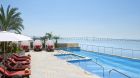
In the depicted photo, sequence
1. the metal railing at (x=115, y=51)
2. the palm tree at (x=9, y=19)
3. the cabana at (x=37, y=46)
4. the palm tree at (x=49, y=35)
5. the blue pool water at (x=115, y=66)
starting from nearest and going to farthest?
the blue pool water at (x=115, y=66), the metal railing at (x=115, y=51), the palm tree at (x=9, y=19), the cabana at (x=37, y=46), the palm tree at (x=49, y=35)

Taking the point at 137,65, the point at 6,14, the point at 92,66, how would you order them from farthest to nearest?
the point at 6,14 < the point at 137,65 < the point at 92,66

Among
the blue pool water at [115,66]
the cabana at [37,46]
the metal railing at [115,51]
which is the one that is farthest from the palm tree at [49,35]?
the blue pool water at [115,66]

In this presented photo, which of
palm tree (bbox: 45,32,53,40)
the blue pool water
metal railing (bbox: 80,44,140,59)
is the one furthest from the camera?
palm tree (bbox: 45,32,53,40)

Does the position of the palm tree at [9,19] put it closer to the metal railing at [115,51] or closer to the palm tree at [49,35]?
the palm tree at [49,35]

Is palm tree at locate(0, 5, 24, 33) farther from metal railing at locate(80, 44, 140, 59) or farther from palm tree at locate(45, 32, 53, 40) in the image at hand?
metal railing at locate(80, 44, 140, 59)

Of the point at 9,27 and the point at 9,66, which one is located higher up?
the point at 9,27

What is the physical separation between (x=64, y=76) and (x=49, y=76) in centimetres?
71

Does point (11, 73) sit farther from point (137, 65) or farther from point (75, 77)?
point (137, 65)

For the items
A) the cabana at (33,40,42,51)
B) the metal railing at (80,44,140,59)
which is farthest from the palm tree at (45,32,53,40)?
the metal railing at (80,44,140,59)

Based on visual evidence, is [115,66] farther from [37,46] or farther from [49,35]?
[49,35]

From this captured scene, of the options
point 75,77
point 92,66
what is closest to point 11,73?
point 75,77

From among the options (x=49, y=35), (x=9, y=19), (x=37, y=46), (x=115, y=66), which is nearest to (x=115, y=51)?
(x=115, y=66)

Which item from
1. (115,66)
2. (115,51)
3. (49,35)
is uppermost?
(49,35)

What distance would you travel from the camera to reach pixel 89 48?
95.4 feet
